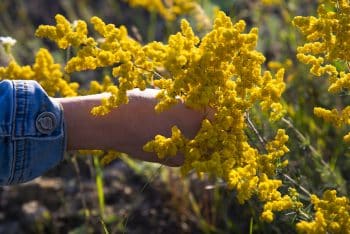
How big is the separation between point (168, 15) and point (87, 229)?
44.5 inches

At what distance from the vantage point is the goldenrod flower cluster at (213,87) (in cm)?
129

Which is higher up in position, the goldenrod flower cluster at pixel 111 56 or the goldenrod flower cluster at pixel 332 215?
the goldenrod flower cluster at pixel 111 56

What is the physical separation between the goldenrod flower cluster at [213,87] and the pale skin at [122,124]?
0.11m

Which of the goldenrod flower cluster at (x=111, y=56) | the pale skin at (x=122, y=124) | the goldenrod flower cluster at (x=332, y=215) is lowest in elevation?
the goldenrod flower cluster at (x=332, y=215)

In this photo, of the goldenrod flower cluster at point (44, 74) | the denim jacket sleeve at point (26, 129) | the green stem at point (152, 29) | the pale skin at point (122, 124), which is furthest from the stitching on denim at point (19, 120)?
the green stem at point (152, 29)

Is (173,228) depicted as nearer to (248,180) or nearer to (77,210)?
(77,210)

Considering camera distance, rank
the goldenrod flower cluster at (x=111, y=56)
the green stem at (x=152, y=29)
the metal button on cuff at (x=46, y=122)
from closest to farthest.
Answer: the goldenrod flower cluster at (x=111, y=56) < the metal button on cuff at (x=46, y=122) < the green stem at (x=152, y=29)

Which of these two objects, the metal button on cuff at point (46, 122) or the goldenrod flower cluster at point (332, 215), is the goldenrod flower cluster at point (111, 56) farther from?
the goldenrod flower cluster at point (332, 215)

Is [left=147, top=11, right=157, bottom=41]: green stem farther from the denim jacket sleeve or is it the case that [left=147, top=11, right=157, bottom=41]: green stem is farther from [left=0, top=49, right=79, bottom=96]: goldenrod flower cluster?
the denim jacket sleeve

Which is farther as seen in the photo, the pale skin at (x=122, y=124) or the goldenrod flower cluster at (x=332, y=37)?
the pale skin at (x=122, y=124)

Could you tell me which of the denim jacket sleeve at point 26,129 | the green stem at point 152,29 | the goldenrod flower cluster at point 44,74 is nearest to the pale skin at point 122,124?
the denim jacket sleeve at point 26,129

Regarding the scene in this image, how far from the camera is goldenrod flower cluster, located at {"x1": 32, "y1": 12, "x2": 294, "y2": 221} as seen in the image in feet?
4.24

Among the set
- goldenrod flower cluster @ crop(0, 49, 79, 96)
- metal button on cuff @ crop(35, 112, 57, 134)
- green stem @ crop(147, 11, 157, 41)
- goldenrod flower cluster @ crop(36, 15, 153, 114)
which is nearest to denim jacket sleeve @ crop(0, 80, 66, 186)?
metal button on cuff @ crop(35, 112, 57, 134)

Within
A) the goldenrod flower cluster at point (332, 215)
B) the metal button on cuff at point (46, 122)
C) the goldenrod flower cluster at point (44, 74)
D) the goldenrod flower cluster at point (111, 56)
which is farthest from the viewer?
the goldenrod flower cluster at point (44, 74)
